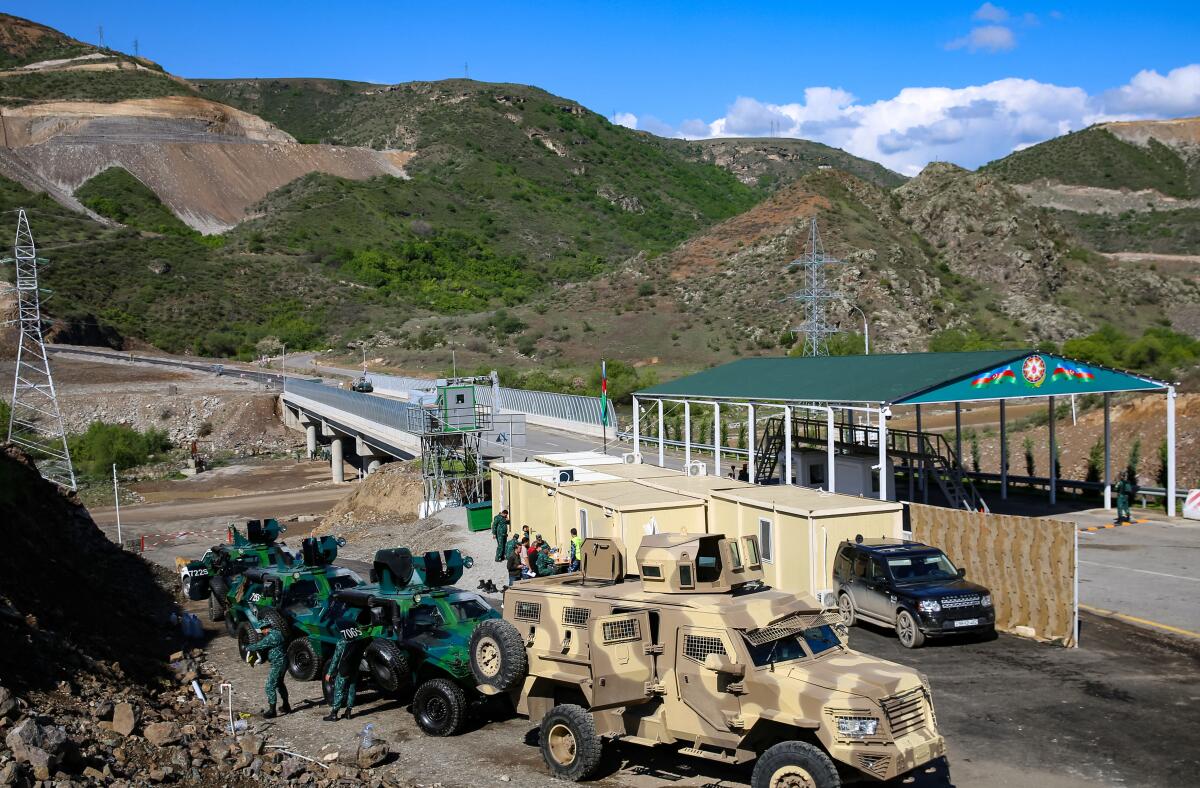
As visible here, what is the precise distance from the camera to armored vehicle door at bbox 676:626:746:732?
1003 cm

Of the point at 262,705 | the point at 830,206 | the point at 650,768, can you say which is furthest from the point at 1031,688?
the point at 830,206

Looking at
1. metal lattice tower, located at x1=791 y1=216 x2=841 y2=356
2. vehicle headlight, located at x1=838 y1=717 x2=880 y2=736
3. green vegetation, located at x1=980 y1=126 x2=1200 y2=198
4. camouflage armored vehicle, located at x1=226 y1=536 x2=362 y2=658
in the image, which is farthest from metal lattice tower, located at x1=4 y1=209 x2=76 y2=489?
green vegetation, located at x1=980 y1=126 x2=1200 y2=198

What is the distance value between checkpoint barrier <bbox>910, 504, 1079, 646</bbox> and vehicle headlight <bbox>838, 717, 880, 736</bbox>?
796 cm

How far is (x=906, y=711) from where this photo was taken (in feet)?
31.2

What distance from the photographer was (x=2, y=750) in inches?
378

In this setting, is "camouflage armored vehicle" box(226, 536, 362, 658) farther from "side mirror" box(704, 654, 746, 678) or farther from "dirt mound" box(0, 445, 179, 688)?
"side mirror" box(704, 654, 746, 678)

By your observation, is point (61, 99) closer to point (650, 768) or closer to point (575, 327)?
point (575, 327)

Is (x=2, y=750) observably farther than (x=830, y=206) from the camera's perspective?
No

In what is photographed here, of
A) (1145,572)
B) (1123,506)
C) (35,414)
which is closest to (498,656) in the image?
(1145,572)

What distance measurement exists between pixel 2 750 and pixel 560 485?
13.6 m

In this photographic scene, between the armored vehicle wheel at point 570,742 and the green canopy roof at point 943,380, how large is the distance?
13556 mm

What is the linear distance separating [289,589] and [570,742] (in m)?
7.53

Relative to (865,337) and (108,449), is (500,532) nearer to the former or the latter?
(865,337)

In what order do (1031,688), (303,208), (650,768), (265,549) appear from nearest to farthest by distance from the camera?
(650,768)
(1031,688)
(265,549)
(303,208)
